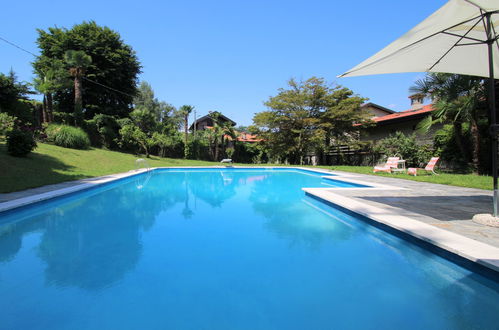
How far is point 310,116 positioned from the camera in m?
22.9

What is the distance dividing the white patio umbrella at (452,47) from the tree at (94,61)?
950 inches

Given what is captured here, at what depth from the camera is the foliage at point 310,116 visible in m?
21.5

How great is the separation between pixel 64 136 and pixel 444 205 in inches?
767

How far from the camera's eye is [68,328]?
1.94 meters

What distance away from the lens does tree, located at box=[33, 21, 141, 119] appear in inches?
881

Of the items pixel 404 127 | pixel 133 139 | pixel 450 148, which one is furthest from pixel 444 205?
pixel 133 139

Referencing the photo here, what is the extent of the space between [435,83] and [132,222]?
13597 millimetres

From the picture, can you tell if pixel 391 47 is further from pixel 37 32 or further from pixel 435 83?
pixel 37 32

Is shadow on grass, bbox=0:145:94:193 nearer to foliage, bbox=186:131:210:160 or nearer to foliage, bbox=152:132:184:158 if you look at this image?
foliage, bbox=152:132:184:158

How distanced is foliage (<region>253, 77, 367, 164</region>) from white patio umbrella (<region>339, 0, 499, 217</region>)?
16.2 meters

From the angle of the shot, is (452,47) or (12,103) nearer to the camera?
(452,47)

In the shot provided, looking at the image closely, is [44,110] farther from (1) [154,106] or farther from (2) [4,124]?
(1) [154,106]

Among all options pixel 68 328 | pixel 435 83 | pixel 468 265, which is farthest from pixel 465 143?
pixel 68 328

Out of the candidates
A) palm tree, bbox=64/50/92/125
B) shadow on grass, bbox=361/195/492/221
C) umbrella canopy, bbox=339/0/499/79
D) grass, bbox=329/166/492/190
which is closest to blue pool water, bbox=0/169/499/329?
shadow on grass, bbox=361/195/492/221
